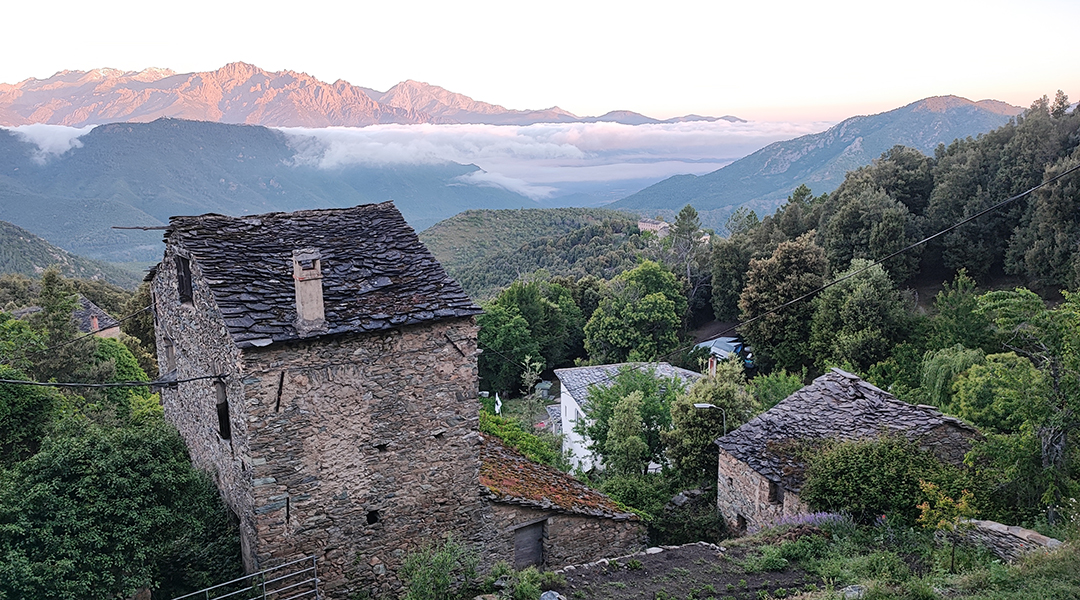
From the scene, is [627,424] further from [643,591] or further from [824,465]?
[643,591]

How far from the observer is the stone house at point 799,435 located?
46.9 feet

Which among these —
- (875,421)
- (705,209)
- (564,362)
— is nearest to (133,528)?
(875,421)

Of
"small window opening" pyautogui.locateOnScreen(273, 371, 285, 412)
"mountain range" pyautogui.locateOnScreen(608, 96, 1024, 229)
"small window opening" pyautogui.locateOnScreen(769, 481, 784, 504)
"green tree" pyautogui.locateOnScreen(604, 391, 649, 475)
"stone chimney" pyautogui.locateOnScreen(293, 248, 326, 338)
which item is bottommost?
"green tree" pyautogui.locateOnScreen(604, 391, 649, 475)

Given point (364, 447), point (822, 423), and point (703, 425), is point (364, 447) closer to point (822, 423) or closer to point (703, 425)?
point (822, 423)

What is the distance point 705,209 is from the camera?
174500 millimetres

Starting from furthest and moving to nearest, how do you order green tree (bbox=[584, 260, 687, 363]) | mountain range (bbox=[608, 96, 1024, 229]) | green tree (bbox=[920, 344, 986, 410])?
mountain range (bbox=[608, 96, 1024, 229])
green tree (bbox=[584, 260, 687, 363])
green tree (bbox=[920, 344, 986, 410])

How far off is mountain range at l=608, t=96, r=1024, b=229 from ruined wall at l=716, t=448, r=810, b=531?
460 ft

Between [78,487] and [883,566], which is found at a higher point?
[78,487]

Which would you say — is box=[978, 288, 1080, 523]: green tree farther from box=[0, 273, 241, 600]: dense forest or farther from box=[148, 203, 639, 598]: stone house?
box=[0, 273, 241, 600]: dense forest

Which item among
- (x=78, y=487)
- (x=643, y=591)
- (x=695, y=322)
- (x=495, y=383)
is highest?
(x=78, y=487)

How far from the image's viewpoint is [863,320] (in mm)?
29422

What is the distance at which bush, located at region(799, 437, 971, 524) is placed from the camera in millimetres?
11781

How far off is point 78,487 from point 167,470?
1.10 meters

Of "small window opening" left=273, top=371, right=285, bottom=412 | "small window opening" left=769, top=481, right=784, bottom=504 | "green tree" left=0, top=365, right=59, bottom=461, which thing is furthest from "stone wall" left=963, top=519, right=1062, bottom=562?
"green tree" left=0, top=365, right=59, bottom=461
